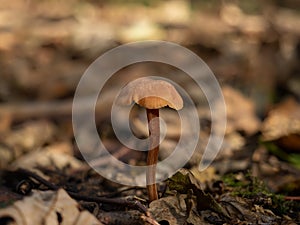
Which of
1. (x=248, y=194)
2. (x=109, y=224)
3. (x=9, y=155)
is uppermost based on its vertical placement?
(x=9, y=155)

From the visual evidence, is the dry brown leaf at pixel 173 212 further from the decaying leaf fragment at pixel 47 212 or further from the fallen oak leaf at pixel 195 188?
the decaying leaf fragment at pixel 47 212

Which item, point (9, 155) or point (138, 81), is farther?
point (9, 155)

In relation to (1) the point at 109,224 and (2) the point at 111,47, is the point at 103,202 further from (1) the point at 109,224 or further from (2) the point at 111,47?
(2) the point at 111,47

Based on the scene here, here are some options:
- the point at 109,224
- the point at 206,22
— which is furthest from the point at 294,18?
the point at 109,224

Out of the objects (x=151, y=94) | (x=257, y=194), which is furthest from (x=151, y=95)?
(x=257, y=194)

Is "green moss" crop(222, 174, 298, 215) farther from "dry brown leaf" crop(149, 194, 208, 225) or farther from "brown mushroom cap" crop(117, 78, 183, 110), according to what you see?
"brown mushroom cap" crop(117, 78, 183, 110)

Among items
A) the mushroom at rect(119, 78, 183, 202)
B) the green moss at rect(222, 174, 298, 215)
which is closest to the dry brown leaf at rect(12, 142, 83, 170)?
the green moss at rect(222, 174, 298, 215)
